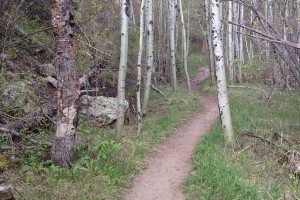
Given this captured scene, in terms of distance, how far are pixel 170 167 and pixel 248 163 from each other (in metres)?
1.66

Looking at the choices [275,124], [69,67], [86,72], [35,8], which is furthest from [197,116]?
[69,67]

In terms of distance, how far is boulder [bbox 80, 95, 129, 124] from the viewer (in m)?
11.4

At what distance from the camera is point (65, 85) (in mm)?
7148

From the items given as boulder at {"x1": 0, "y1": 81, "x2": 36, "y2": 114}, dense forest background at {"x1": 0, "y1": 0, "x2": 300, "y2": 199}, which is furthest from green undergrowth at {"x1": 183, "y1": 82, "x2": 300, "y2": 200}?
boulder at {"x1": 0, "y1": 81, "x2": 36, "y2": 114}

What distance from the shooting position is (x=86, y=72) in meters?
12.0

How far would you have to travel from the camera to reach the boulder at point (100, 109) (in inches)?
448

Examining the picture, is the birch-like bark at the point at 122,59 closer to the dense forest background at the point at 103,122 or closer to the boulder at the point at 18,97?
the dense forest background at the point at 103,122

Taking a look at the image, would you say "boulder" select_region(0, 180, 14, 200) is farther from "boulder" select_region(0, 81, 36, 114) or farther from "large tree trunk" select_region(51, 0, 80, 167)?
"boulder" select_region(0, 81, 36, 114)

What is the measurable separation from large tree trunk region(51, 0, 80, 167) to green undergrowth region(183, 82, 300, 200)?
7.60 ft

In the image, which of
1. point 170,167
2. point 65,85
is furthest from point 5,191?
point 170,167

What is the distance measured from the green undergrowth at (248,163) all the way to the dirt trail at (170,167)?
0.29 metres

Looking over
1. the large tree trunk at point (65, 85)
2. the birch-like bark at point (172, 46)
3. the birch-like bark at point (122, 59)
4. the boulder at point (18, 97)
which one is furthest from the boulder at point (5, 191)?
the birch-like bark at point (172, 46)

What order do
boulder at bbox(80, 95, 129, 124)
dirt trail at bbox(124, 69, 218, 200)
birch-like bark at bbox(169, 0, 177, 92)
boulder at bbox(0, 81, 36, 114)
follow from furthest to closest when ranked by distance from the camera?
birch-like bark at bbox(169, 0, 177, 92)
boulder at bbox(80, 95, 129, 124)
boulder at bbox(0, 81, 36, 114)
dirt trail at bbox(124, 69, 218, 200)

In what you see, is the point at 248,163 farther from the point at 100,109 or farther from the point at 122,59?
the point at 100,109
